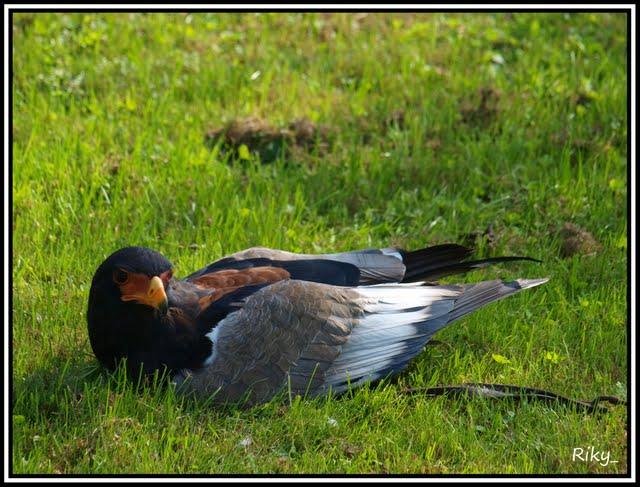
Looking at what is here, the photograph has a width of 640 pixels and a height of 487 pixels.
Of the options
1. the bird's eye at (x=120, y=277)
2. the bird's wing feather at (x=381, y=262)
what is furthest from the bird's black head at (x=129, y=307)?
the bird's wing feather at (x=381, y=262)

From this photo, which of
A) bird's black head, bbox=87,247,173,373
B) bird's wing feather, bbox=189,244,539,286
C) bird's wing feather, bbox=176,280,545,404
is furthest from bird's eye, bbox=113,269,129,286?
bird's wing feather, bbox=189,244,539,286

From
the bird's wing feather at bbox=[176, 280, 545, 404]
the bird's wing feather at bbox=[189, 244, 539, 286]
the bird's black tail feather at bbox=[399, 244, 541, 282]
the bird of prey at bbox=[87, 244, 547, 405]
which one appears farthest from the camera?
the bird's black tail feather at bbox=[399, 244, 541, 282]

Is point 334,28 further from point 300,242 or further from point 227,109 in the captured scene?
point 300,242

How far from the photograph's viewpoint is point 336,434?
16.5ft

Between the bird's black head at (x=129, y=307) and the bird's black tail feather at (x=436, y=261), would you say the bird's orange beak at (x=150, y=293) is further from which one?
the bird's black tail feather at (x=436, y=261)

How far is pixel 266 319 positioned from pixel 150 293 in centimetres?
68

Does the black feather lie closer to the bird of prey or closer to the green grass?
the bird of prey

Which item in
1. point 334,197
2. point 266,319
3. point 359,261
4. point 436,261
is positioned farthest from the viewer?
point 334,197

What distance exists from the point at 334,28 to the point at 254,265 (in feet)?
15.0

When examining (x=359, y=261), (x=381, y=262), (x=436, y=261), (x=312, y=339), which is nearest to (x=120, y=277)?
(x=312, y=339)

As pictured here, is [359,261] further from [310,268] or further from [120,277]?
[120,277]

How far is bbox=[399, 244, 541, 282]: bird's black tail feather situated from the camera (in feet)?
19.7

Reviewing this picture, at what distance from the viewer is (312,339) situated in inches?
211
